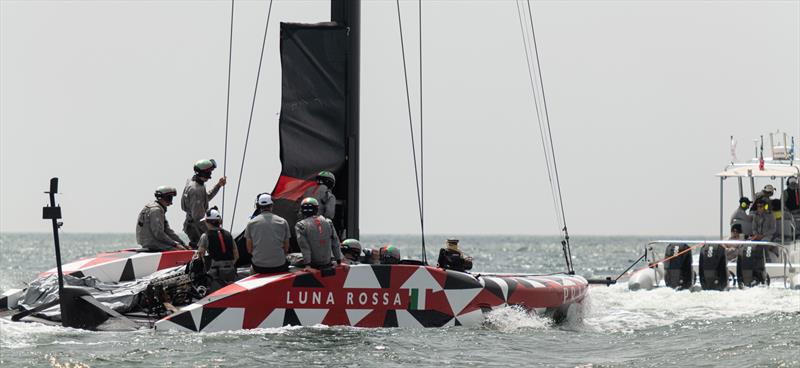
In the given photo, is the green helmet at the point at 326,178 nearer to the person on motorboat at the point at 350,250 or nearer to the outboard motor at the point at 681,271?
the person on motorboat at the point at 350,250

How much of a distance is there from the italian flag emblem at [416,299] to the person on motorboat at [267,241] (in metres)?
1.23

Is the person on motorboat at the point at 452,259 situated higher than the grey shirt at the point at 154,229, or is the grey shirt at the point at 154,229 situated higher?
the grey shirt at the point at 154,229

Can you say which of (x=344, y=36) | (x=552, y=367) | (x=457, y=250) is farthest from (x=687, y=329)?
(x=344, y=36)

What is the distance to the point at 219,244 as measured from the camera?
12.8 m

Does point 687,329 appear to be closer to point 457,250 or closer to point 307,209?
point 457,250

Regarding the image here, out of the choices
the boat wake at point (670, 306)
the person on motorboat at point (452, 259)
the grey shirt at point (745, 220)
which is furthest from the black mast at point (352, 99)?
the grey shirt at point (745, 220)

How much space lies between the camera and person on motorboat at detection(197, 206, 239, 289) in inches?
505

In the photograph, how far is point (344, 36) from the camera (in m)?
14.6

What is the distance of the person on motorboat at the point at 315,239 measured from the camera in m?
12.7

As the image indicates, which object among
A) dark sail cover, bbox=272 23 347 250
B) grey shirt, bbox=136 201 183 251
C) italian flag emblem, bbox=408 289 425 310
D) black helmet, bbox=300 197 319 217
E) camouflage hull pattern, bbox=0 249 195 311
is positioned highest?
dark sail cover, bbox=272 23 347 250

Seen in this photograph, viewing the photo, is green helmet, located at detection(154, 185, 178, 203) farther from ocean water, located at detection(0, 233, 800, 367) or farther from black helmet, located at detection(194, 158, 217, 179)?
ocean water, located at detection(0, 233, 800, 367)

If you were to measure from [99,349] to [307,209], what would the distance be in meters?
2.69

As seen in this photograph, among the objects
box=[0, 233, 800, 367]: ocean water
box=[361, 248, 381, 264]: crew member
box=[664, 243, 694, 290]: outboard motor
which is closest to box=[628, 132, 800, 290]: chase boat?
box=[664, 243, 694, 290]: outboard motor

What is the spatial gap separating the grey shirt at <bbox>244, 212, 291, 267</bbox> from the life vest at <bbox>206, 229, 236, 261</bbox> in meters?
0.20
